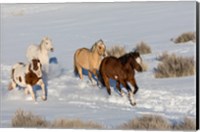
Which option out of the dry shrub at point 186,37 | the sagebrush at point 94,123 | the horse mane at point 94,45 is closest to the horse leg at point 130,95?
the sagebrush at point 94,123

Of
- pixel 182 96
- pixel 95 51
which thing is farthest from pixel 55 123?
pixel 182 96

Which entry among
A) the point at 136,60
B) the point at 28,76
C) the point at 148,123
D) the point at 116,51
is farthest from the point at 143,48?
the point at 28,76

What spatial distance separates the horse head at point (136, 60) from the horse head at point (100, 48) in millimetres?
227

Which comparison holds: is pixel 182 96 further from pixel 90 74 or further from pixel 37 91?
pixel 37 91

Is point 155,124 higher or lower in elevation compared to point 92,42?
lower

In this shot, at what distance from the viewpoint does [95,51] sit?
5.62 meters

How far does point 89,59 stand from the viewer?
5.66m

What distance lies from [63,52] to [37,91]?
1.33 ft

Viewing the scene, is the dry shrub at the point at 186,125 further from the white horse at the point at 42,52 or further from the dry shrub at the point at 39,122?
the white horse at the point at 42,52

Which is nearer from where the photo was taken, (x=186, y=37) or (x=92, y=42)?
(x=186, y=37)

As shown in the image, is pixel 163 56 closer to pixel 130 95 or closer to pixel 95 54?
pixel 130 95

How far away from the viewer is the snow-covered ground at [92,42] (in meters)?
5.45

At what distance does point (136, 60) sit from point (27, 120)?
1025 millimetres

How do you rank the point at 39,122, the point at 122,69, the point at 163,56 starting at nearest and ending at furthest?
the point at 163,56
the point at 122,69
the point at 39,122
